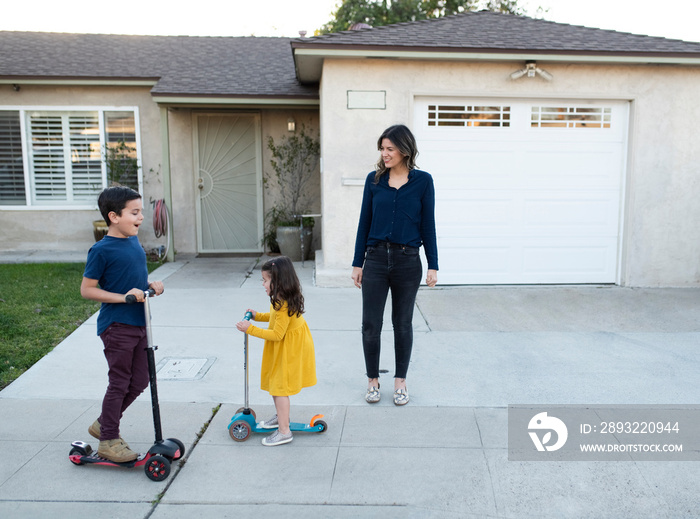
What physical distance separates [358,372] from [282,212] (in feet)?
20.2

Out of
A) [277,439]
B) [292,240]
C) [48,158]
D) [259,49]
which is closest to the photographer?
[277,439]

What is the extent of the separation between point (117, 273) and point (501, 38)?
623 centimetres

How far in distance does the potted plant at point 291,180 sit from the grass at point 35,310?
2.44 metres

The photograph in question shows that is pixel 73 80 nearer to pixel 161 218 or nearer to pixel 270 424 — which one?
pixel 161 218

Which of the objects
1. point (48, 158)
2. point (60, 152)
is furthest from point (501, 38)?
point (48, 158)

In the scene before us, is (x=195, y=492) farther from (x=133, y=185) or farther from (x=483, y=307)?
(x=133, y=185)

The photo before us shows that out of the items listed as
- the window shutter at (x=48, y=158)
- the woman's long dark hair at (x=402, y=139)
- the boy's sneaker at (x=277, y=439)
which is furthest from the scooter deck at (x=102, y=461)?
the window shutter at (x=48, y=158)

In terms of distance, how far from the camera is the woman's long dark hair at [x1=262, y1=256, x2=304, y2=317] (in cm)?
336

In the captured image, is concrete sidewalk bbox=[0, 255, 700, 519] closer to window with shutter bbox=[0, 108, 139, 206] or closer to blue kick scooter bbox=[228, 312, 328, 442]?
blue kick scooter bbox=[228, 312, 328, 442]

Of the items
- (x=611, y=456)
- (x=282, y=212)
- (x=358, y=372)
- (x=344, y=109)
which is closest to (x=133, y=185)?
(x=282, y=212)

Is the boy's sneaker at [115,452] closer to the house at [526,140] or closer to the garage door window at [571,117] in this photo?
the house at [526,140]

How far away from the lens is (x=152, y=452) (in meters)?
3.23

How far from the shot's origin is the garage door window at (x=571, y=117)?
7.86m

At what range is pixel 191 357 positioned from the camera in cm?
519
